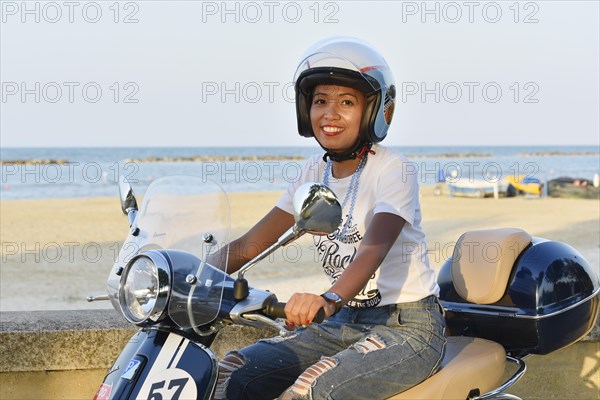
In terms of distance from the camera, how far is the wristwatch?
265cm

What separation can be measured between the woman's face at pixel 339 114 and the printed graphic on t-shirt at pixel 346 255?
0.29 meters

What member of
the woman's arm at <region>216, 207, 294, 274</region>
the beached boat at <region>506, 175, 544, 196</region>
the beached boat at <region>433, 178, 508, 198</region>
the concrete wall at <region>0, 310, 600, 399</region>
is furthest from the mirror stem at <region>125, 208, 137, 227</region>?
the beached boat at <region>506, 175, 544, 196</region>

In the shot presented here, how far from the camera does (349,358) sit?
302 cm

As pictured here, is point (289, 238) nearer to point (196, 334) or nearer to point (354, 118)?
point (196, 334)

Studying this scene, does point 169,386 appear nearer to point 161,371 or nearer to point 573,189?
point 161,371

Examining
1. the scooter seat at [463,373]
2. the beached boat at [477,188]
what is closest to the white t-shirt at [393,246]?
the scooter seat at [463,373]

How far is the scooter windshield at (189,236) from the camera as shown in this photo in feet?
8.48

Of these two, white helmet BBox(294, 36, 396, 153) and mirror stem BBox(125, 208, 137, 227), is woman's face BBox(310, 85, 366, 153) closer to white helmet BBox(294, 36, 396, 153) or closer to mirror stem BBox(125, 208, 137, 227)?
white helmet BBox(294, 36, 396, 153)

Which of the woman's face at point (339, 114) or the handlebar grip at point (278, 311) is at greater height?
the woman's face at point (339, 114)

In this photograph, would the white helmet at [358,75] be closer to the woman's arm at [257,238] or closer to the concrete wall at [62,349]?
the woman's arm at [257,238]

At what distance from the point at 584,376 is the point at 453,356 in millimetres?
2041

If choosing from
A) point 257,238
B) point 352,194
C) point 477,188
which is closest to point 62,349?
point 257,238

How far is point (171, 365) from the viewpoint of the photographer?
101 inches

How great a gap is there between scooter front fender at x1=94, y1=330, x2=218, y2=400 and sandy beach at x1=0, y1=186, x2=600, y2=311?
546 centimetres
